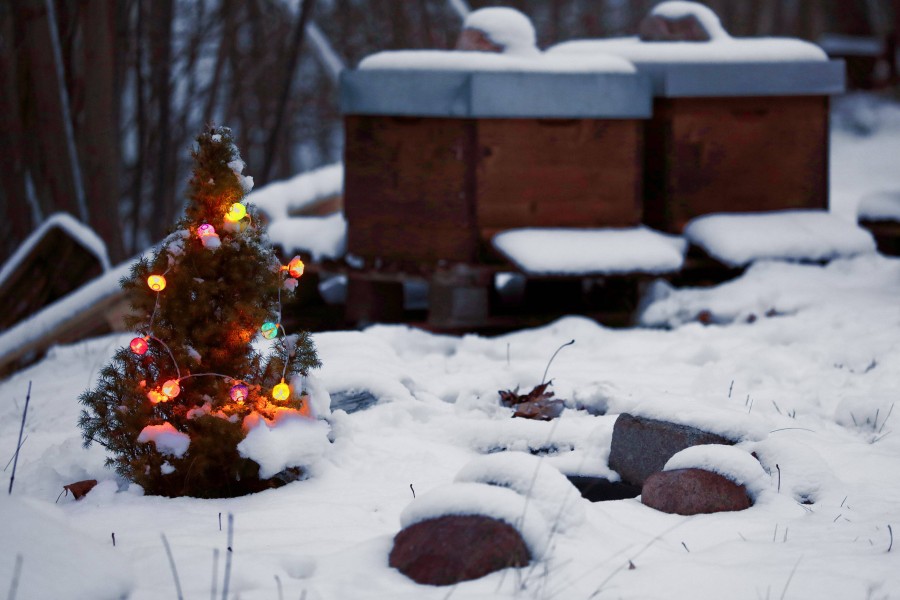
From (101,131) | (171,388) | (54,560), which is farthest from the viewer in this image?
(101,131)

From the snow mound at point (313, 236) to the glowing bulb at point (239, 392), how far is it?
3.22 meters

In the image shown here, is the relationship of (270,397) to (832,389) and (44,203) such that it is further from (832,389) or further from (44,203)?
(44,203)

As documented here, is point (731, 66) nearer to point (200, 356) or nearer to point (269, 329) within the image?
point (269, 329)

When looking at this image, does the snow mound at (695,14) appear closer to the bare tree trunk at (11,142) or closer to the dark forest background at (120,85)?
the dark forest background at (120,85)

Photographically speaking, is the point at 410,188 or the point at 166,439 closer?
the point at 166,439

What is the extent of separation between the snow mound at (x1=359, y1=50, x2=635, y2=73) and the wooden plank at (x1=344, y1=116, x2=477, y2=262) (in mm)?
323

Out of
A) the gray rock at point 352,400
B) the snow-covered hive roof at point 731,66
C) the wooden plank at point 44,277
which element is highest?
the snow-covered hive roof at point 731,66

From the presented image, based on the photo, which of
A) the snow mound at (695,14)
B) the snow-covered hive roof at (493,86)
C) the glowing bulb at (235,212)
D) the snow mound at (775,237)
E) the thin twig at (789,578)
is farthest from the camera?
the snow mound at (695,14)

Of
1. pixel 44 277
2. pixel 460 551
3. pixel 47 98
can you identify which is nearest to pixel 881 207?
pixel 460 551

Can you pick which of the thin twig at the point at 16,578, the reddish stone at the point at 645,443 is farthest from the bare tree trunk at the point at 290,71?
the thin twig at the point at 16,578

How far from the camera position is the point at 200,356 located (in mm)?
3363

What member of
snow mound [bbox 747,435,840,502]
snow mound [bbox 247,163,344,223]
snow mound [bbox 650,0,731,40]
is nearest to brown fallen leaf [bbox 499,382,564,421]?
snow mound [bbox 747,435,840,502]

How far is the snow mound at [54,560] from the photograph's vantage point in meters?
2.39

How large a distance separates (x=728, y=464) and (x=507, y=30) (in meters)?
4.12
